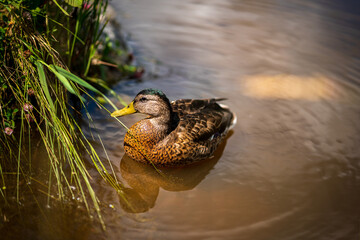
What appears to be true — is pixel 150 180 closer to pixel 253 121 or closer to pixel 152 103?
pixel 152 103

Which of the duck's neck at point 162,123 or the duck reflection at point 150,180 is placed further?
the duck's neck at point 162,123

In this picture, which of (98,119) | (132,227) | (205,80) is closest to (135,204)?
(132,227)

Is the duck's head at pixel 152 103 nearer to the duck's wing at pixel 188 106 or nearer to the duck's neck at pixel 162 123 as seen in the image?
the duck's neck at pixel 162 123

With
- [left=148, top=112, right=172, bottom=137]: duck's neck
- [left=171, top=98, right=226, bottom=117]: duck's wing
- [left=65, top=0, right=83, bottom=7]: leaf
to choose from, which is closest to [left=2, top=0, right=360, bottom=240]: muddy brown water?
[left=148, top=112, right=172, bottom=137]: duck's neck

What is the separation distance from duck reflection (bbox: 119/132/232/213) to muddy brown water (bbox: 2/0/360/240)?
0.01 m

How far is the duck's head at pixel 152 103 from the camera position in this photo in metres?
3.62

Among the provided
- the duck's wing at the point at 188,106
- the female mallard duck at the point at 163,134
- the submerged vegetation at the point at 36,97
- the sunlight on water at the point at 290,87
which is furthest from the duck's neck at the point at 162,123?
the sunlight on water at the point at 290,87

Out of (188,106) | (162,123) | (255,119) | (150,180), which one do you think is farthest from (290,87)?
(150,180)

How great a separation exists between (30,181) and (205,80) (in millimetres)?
2942

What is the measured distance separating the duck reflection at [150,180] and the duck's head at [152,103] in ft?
1.77

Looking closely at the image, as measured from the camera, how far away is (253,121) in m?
4.65

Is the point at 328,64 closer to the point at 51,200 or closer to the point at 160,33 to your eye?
the point at 160,33

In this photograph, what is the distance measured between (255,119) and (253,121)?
0.16 feet

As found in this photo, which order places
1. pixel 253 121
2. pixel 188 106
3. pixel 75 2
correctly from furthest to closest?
pixel 253 121 < pixel 188 106 < pixel 75 2
